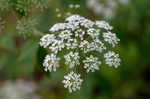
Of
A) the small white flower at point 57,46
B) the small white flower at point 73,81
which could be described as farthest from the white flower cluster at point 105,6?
the small white flower at point 73,81

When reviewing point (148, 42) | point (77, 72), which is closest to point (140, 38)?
point (148, 42)

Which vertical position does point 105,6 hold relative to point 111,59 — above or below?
above

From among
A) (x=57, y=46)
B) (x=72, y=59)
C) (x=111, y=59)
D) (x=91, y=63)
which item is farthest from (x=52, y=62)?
(x=111, y=59)

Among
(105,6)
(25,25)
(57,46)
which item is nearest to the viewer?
(57,46)

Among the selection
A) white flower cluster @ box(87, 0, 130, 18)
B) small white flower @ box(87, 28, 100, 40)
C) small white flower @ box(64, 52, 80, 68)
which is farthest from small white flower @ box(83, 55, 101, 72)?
white flower cluster @ box(87, 0, 130, 18)

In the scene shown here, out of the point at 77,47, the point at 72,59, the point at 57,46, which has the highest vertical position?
the point at 57,46

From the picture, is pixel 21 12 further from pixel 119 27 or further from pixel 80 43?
pixel 119 27

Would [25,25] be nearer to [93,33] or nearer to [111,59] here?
[93,33]

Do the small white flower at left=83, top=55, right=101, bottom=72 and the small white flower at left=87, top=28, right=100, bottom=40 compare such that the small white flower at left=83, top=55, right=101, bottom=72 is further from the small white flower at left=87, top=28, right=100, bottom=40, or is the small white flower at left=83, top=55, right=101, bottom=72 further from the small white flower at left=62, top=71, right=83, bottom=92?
the small white flower at left=87, top=28, right=100, bottom=40
